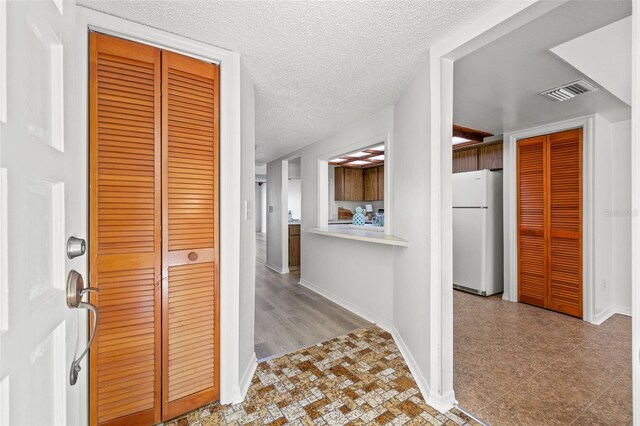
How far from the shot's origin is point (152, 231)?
5.31ft

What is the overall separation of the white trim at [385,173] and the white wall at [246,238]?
1411mm

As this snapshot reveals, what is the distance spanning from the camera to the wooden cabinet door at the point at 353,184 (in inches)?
250

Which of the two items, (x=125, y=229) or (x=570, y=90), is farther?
(x=570, y=90)

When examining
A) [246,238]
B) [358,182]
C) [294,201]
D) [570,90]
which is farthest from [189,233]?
[294,201]

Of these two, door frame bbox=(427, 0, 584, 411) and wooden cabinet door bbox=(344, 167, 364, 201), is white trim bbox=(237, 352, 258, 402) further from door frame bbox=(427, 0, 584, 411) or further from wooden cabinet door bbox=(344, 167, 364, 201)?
wooden cabinet door bbox=(344, 167, 364, 201)

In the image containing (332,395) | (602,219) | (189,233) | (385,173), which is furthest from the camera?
(602,219)

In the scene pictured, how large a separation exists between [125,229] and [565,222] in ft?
14.4

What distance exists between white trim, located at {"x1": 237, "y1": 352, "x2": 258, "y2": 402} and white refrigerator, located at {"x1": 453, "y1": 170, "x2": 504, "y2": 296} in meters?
3.34

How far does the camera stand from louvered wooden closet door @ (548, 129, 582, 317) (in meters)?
3.24

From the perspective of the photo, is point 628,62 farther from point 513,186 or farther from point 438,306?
point 438,306

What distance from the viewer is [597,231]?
10.4 feet

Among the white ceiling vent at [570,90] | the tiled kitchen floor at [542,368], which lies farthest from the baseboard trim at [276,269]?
the white ceiling vent at [570,90]

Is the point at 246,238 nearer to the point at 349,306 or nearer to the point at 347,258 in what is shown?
the point at 347,258

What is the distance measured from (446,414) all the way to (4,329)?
2059mm
